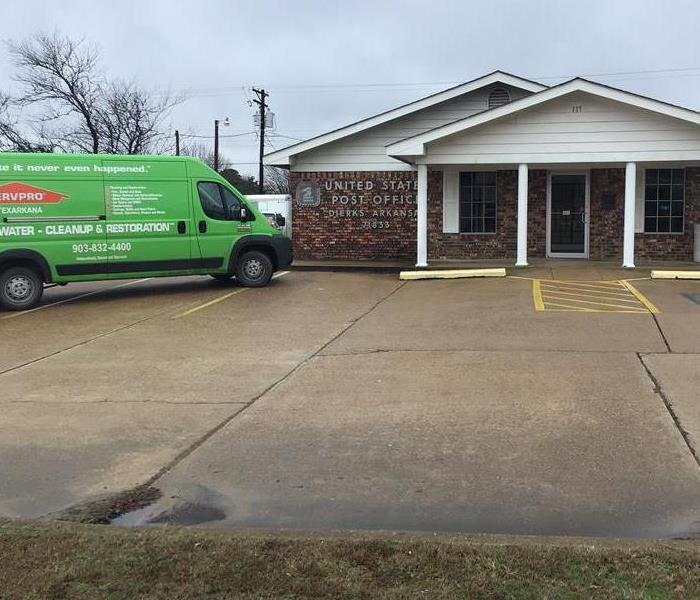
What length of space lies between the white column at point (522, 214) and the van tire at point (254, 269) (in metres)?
5.61

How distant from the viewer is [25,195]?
1196cm

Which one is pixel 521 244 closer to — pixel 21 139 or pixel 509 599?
pixel 509 599

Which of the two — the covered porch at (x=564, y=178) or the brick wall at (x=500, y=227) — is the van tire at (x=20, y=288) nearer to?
the covered porch at (x=564, y=178)

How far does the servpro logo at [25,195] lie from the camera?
38.7ft

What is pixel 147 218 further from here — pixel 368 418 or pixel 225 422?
pixel 368 418

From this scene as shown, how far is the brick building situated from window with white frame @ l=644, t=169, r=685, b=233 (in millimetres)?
24

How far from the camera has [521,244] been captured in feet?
53.4

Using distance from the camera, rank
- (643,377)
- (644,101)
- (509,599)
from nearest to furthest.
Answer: (509,599), (643,377), (644,101)

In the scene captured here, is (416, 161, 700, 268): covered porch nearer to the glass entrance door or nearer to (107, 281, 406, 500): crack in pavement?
the glass entrance door

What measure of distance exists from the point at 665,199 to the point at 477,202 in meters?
4.42

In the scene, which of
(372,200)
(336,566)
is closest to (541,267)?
(372,200)

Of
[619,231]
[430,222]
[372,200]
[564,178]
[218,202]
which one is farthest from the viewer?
[372,200]

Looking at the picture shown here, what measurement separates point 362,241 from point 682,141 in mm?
7894

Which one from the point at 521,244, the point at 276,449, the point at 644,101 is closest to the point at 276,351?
the point at 276,449
